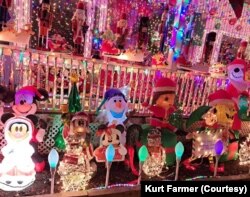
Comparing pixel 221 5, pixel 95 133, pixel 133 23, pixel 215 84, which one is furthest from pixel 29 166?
pixel 221 5

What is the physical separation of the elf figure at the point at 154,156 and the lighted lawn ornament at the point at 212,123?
450mm

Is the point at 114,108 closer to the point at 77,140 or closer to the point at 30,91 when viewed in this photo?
the point at 77,140

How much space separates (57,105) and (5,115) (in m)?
1.20

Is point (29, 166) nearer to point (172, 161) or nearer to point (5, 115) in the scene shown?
point (5, 115)

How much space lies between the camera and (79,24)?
15.1 feet

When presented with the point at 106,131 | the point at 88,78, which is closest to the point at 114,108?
the point at 106,131

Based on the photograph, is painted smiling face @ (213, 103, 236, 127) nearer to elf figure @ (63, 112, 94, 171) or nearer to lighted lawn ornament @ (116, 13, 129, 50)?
elf figure @ (63, 112, 94, 171)

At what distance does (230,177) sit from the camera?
350 centimetres

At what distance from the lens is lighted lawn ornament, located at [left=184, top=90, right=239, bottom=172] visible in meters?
3.51

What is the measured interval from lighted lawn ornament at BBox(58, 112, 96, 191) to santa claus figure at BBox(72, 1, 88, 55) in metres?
2.06

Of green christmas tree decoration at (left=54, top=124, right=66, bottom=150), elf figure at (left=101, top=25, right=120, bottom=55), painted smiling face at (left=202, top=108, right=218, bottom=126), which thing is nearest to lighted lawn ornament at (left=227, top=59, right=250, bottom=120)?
painted smiling face at (left=202, top=108, right=218, bottom=126)

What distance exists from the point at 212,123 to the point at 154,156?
2.49 ft

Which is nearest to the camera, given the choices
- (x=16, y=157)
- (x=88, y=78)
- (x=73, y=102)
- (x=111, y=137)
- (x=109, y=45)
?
(x=16, y=157)

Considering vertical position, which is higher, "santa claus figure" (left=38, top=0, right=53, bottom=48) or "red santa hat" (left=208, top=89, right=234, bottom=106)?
"santa claus figure" (left=38, top=0, right=53, bottom=48)
